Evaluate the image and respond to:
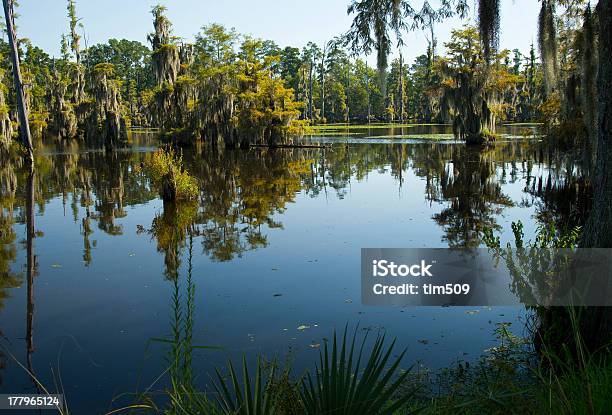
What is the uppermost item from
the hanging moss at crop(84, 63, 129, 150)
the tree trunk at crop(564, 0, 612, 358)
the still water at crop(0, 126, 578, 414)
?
the hanging moss at crop(84, 63, 129, 150)

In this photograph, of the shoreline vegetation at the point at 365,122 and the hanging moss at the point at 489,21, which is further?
the hanging moss at the point at 489,21

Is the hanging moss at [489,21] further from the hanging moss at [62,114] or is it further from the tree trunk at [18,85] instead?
the hanging moss at [62,114]

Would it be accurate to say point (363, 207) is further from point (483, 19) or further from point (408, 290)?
point (483, 19)

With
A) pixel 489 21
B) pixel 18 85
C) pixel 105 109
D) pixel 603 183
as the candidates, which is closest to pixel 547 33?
pixel 489 21

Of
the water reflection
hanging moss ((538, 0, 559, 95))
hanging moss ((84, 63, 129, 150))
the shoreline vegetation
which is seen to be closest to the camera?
the shoreline vegetation

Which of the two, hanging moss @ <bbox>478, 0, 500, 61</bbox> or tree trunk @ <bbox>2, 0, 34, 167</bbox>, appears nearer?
hanging moss @ <bbox>478, 0, 500, 61</bbox>

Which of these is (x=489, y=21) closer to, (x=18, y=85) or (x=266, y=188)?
(x=266, y=188)

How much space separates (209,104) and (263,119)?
4.36 m

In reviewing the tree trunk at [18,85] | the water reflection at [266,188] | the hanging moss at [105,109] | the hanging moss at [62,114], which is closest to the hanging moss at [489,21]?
the water reflection at [266,188]

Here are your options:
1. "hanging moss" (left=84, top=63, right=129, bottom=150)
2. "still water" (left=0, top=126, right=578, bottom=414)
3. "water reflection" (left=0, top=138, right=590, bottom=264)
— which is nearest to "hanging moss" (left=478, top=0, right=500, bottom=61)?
"still water" (left=0, top=126, right=578, bottom=414)

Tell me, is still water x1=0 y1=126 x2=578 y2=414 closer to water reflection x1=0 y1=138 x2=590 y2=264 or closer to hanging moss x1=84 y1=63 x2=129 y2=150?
Answer: water reflection x1=0 y1=138 x2=590 y2=264

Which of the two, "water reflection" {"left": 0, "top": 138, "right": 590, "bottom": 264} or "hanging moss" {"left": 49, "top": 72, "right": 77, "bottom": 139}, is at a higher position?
"hanging moss" {"left": 49, "top": 72, "right": 77, "bottom": 139}

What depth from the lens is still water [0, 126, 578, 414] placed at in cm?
584

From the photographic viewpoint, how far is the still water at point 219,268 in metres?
5.84
